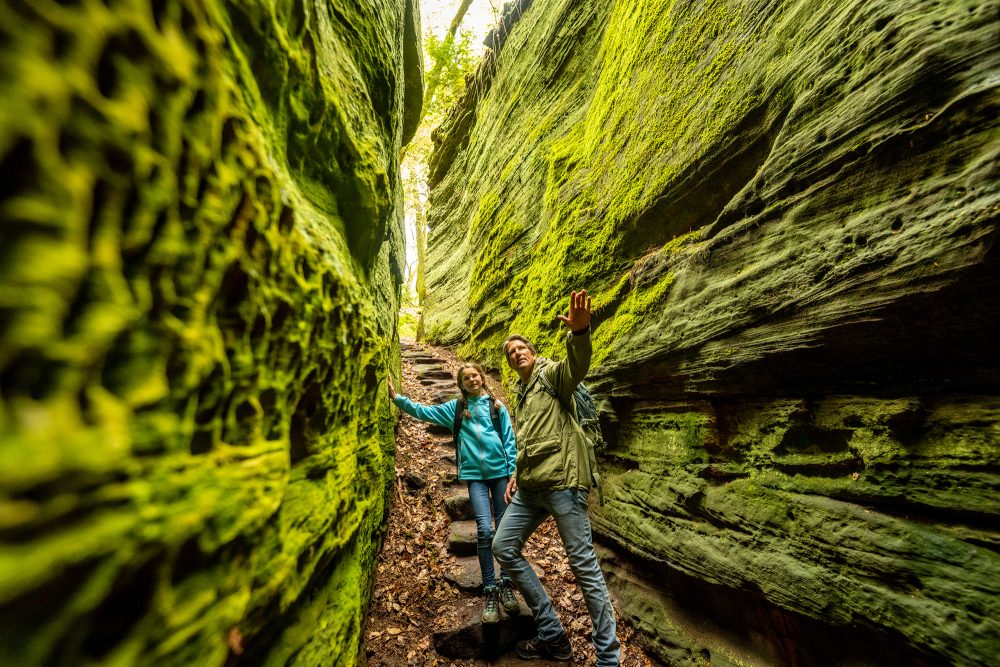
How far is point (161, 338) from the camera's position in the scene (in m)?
1.43

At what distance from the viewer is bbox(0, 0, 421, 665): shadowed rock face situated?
994 millimetres

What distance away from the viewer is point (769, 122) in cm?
460

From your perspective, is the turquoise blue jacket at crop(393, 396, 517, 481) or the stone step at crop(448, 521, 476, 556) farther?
the stone step at crop(448, 521, 476, 556)

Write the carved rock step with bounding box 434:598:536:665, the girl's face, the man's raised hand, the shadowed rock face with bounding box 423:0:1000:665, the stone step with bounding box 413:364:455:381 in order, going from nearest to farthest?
the shadowed rock face with bounding box 423:0:1000:665 → the man's raised hand → the carved rock step with bounding box 434:598:536:665 → the girl's face → the stone step with bounding box 413:364:455:381

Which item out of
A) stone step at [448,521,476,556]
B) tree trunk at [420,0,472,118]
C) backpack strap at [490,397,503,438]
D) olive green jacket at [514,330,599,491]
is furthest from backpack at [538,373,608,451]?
tree trunk at [420,0,472,118]

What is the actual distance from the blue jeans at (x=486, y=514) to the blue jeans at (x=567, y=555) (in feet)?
1.95

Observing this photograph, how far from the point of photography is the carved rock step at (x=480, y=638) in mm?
4488

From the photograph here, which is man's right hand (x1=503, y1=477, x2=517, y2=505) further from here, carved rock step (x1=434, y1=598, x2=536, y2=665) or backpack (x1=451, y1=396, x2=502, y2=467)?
carved rock step (x1=434, y1=598, x2=536, y2=665)

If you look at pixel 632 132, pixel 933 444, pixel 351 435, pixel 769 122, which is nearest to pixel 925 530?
pixel 933 444

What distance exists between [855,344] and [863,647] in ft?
7.81

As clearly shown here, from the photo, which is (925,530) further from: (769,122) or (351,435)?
(351,435)

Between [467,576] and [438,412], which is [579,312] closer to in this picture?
[438,412]

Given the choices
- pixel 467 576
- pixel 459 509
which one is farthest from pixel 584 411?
pixel 459 509

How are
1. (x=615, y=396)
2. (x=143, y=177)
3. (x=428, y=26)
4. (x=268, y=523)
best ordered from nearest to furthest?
1. (x=143, y=177)
2. (x=268, y=523)
3. (x=615, y=396)
4. (x=428, y=26)
